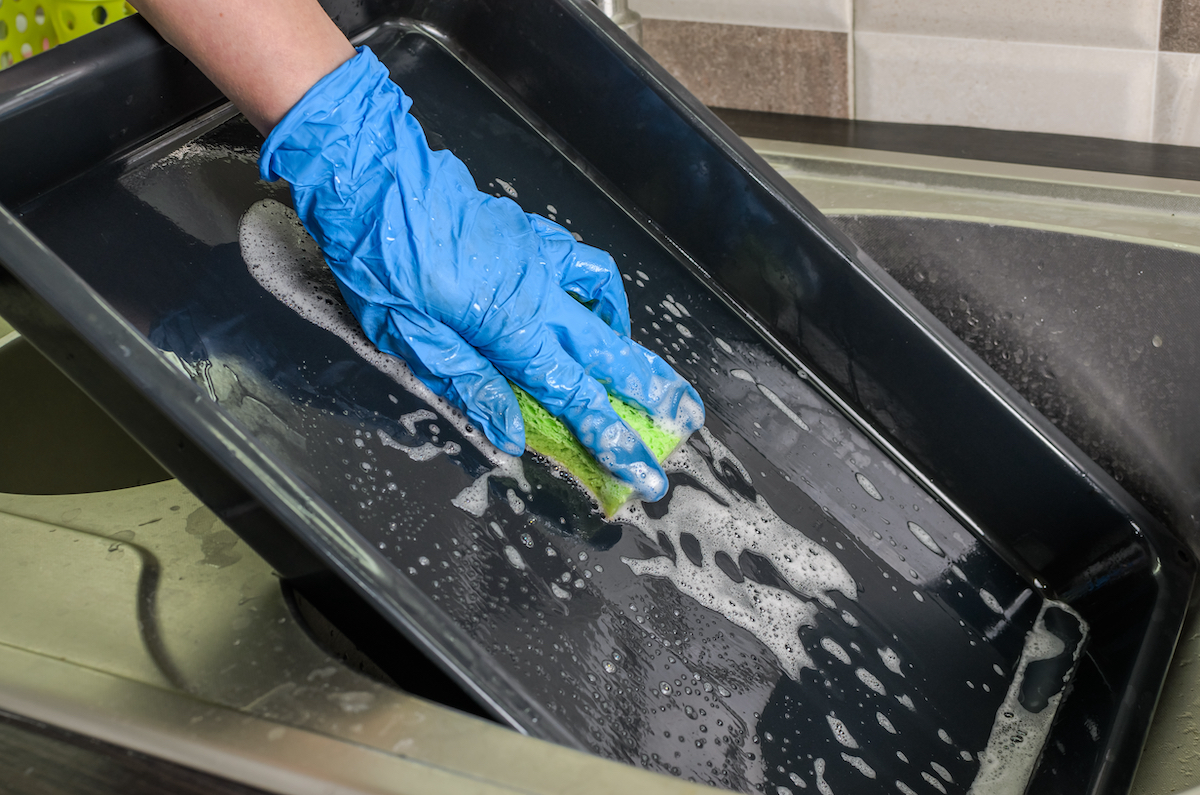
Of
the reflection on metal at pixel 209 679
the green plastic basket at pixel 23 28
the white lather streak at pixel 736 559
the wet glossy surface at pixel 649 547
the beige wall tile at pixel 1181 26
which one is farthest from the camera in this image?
the beige wall tile at pixel 1181 26

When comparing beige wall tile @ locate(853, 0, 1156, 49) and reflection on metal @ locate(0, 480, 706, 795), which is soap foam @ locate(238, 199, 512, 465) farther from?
beige wall tile @ locate(853, 0, 1156, 49)

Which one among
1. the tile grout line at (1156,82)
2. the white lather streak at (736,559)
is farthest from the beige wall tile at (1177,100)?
the white lather streak at (736,559)

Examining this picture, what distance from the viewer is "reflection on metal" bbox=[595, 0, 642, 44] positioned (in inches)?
47.4

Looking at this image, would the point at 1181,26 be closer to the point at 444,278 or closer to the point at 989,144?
the point at 989,144

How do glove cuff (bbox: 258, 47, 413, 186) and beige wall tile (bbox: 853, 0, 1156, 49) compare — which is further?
beige wall tile (bbox: 853, 0, 1156, 49)

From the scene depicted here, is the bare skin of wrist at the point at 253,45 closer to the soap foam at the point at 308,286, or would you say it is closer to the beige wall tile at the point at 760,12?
the soap foam at the point at 308,286

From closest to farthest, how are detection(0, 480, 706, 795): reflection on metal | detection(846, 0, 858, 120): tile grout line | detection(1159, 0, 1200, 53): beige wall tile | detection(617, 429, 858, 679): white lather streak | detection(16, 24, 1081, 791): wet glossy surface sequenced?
detection(0, 480, 706, 795): reflection on metal, detection(16, 24, 1081, 791): wet glossy surface, detection(617, 429, 858, 679): white lather streak, detection(1159, 0, 1200, 53): beige wall tile, detection(846, 0, 858, 120): tile grout line

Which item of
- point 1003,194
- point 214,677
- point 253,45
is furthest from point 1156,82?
point 214,677

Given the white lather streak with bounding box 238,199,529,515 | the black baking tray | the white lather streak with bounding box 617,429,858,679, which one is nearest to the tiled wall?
the black baking tray

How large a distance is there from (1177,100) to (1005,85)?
23 cm

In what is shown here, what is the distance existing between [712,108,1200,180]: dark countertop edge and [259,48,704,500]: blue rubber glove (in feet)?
2.42

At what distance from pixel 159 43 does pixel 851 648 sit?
0.85 m

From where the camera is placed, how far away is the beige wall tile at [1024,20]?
1225 millimetres

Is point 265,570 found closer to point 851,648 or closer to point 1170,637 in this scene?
point 851,648
